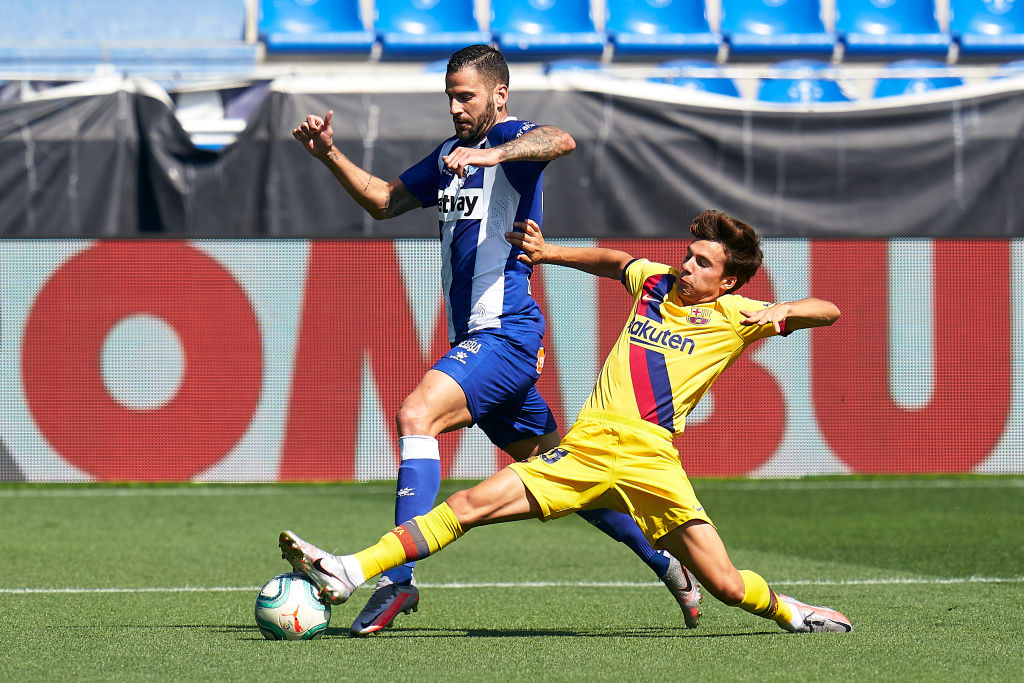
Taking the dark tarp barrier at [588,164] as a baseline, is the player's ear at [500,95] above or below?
above

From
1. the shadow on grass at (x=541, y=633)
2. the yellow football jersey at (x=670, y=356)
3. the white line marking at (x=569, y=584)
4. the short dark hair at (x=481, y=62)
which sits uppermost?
the short dark hair at (x=481, y=62)

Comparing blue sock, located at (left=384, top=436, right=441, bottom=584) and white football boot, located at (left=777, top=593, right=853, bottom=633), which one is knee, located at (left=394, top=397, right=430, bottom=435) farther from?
white football boot, located at (left=777, top=593, right=853, bottom=633)

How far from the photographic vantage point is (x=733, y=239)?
14.8 ft

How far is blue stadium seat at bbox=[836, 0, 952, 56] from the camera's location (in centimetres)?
1546

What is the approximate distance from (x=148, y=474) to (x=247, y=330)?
136 centimetres

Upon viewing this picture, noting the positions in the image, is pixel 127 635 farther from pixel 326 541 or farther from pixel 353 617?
pixel 326 541

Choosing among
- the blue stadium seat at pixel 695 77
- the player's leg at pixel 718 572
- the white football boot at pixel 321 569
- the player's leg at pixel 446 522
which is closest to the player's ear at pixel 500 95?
the player's leg at pixel 446 522

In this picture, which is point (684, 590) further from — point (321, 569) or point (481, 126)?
point (481, 126)

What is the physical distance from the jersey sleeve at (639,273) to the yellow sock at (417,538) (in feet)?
3.51

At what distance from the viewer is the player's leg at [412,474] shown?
175 inches

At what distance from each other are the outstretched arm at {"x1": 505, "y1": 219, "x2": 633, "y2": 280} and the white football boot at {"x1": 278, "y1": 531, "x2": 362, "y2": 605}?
1.38 metres

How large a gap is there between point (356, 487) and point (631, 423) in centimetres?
630

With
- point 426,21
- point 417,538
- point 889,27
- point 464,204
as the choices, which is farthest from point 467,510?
point 889,27

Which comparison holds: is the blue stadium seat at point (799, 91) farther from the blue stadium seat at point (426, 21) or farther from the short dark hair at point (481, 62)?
the short dark hair at point (481, 62)
